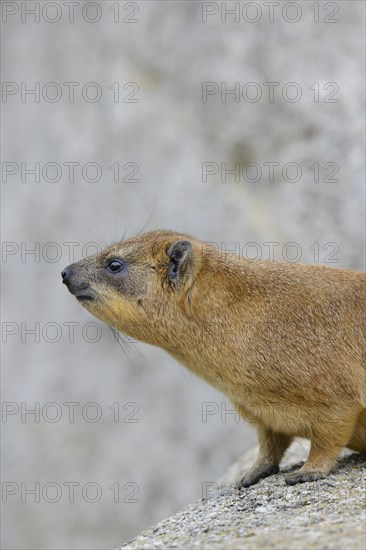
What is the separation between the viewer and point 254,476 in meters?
8.07

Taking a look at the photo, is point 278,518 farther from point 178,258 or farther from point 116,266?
point 116,266

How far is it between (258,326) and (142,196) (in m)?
7.82

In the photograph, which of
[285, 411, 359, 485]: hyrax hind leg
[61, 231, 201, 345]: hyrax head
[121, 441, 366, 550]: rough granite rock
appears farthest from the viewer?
[61, 231, 201, 345]: hyrax head

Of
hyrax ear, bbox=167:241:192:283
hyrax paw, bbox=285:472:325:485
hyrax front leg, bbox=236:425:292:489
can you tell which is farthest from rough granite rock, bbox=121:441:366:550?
hyrax ear, bbox=167:241:192:283

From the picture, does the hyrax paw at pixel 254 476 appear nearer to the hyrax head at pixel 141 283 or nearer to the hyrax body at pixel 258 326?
the hyrax body at pixel 258 326

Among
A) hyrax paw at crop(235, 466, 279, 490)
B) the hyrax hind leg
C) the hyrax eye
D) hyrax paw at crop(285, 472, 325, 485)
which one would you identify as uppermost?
the hyrax eye

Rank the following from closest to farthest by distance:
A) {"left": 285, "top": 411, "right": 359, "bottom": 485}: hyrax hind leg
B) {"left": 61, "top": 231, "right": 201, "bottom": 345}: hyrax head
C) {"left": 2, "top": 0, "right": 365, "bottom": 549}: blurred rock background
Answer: {"left": 285, "top": 411, "right": 359, "bottom": 485}: hyrax hind leg
{"left": 61, "top": 231, "right": 201, "bottom": 345}: hyrax head
{"left": 2, "top": 0, "right": 365, "bottom": 549}: blurred rock background

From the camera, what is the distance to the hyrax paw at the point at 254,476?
8.05 m

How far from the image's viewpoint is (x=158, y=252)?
796 centimetres

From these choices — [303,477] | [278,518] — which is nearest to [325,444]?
[303,477]

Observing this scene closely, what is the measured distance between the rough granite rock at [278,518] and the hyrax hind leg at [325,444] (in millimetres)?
95

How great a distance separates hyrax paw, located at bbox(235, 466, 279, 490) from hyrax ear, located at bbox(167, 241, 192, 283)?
1951 millimetres

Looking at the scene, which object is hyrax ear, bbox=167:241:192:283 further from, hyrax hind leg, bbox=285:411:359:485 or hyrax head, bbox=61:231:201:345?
hyrax hind leg, bbox=285:411:359:485

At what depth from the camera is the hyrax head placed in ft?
25.3
